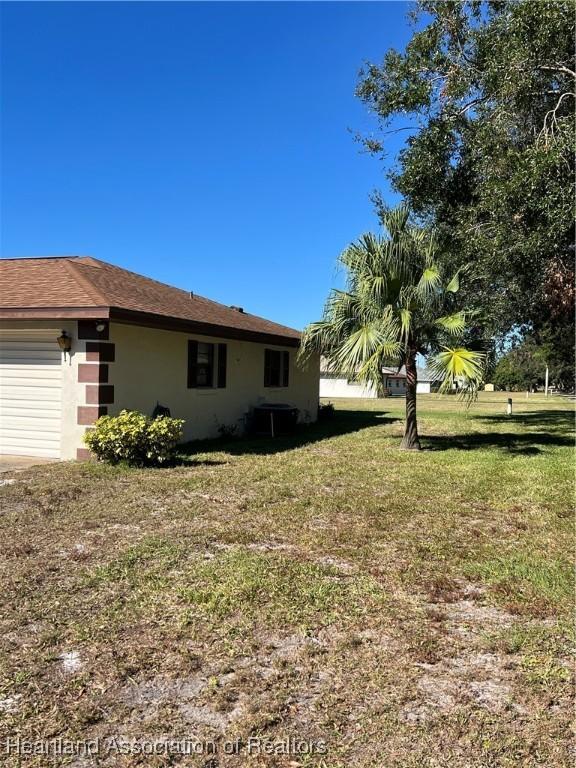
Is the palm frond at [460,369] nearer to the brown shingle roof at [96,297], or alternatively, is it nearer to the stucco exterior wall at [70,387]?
the brown shingle roof at [96,297]

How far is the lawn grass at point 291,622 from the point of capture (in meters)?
2.68

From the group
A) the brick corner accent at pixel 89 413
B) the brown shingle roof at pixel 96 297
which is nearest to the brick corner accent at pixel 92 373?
the brick corner accent at pixel 89 413

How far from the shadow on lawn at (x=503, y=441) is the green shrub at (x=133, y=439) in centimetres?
582

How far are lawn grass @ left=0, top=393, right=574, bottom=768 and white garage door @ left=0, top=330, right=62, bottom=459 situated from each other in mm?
2932

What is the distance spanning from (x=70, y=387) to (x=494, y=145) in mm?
8720

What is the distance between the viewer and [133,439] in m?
9.33

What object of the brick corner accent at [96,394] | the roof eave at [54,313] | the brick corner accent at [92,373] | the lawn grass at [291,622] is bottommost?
the lawn grass at [291,622]

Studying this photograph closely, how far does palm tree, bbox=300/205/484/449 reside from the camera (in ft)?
36.0

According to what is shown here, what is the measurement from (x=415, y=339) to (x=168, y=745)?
9935 mm

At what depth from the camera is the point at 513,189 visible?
9.40 meters

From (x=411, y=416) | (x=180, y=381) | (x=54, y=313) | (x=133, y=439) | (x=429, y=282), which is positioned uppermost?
(x=429, y=282)

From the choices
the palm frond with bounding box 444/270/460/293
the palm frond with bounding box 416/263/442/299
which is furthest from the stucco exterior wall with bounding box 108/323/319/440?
the palm frond with bounding box 444/270/460/293

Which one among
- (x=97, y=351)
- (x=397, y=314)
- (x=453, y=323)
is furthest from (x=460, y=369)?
(x=97, y=351)

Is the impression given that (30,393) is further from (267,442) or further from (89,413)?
(267,442)
